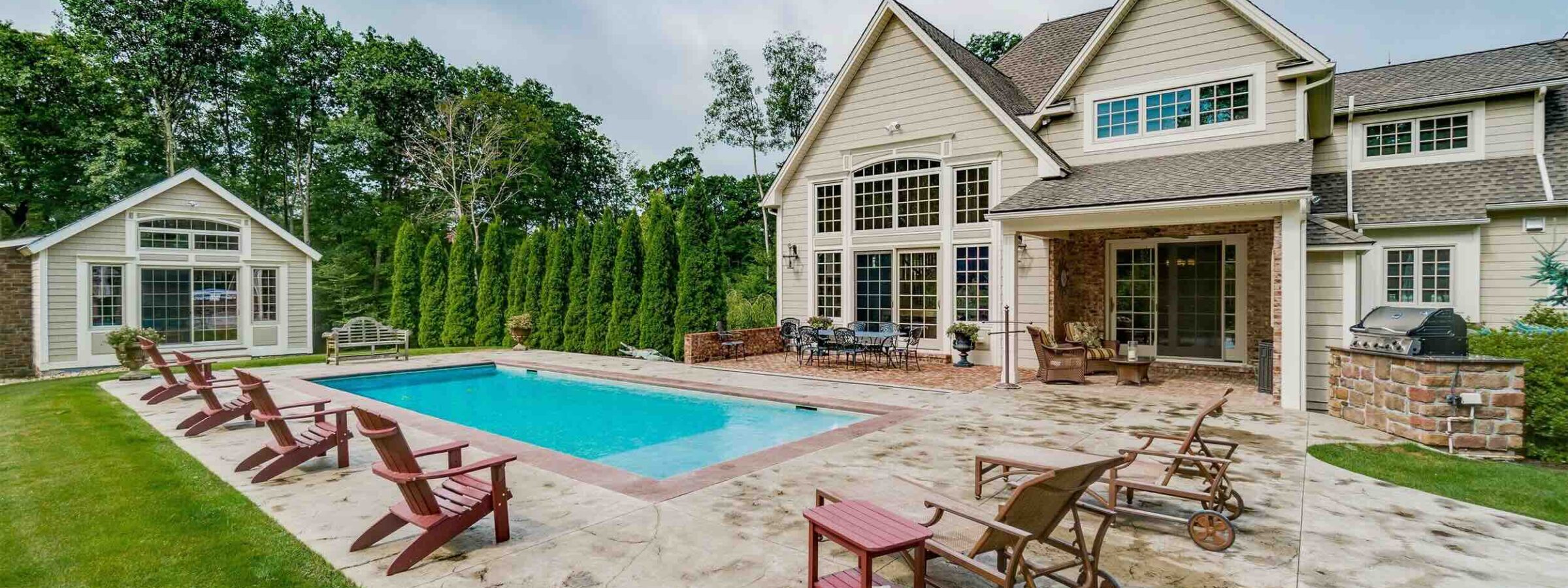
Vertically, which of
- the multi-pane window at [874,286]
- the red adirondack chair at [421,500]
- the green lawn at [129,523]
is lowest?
the green lawn at [129,523]

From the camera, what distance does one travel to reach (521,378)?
1442 centimetres

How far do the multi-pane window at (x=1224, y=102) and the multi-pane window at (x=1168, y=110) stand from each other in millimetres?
200

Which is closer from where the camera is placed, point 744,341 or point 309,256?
point 744,341

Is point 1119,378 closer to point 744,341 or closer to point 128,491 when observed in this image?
point 744,341

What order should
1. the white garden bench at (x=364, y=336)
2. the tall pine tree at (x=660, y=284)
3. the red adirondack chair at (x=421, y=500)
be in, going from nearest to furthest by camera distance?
the red adirondack chair at (x=421, y=500) < the white garden bench at (x=364, y=336) < the tall pine tree at (x=660, y=284)

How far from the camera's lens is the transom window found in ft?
37.6

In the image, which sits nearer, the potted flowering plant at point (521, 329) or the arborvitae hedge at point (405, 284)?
the potted flowering plant at point (521, 329)

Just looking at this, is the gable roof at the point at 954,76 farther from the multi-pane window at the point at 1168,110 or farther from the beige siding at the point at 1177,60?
the multi-pane window at the point at 1168,110

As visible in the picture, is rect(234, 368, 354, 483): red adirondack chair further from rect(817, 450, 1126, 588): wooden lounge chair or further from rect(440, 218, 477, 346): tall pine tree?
rect(440, 218, 477, 346): tall pine tree

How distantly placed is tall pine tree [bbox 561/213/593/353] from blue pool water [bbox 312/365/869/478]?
133 inches

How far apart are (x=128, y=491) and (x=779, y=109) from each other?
25340mm

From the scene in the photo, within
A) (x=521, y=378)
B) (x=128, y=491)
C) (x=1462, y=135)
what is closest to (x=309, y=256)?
(x=521, y=378)

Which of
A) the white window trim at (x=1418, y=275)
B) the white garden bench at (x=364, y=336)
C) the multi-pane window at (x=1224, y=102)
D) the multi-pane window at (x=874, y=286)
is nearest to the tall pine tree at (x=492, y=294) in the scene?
the white garden bench at (x=364, y=336)

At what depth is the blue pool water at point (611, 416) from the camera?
26.6ft
